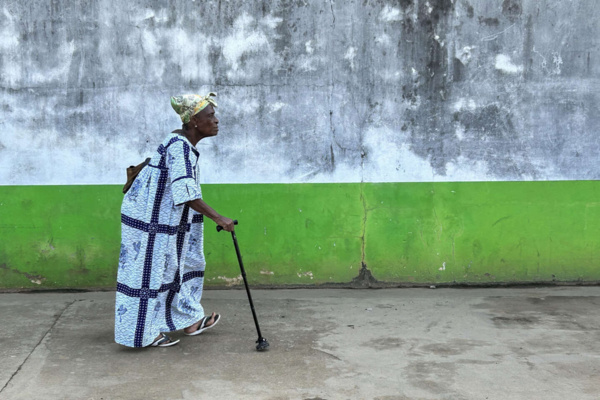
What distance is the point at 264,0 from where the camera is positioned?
18.9 ft

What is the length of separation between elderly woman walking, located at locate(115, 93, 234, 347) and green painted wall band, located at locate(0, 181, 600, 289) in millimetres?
1549

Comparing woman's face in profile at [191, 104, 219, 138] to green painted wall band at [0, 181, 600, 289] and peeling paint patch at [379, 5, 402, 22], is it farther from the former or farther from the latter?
peeling paint patch at [379, 5, 402, 22]

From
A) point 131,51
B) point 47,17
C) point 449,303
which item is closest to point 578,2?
point 449,303

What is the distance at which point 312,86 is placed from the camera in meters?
5.86

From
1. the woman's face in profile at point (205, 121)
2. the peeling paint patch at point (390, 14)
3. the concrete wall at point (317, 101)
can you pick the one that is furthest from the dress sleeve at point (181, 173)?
the peeling paint patch at point (390, 14)

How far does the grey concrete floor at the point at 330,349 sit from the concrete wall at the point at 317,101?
502 mm

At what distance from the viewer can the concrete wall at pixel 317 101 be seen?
18.8 feet

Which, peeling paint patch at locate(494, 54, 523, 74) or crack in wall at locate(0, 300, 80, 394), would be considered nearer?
crack in wall at locate(0, 300, 80, 394)

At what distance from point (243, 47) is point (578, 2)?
2.88 m

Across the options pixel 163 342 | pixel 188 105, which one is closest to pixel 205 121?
pixel 188 105

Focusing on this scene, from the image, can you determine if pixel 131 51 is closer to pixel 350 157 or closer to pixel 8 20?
pixel 8 20

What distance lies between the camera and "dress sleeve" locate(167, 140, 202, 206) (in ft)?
13.6

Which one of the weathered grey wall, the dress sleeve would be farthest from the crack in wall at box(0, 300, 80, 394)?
the dress sleeve

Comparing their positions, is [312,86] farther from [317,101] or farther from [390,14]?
[390,14]
